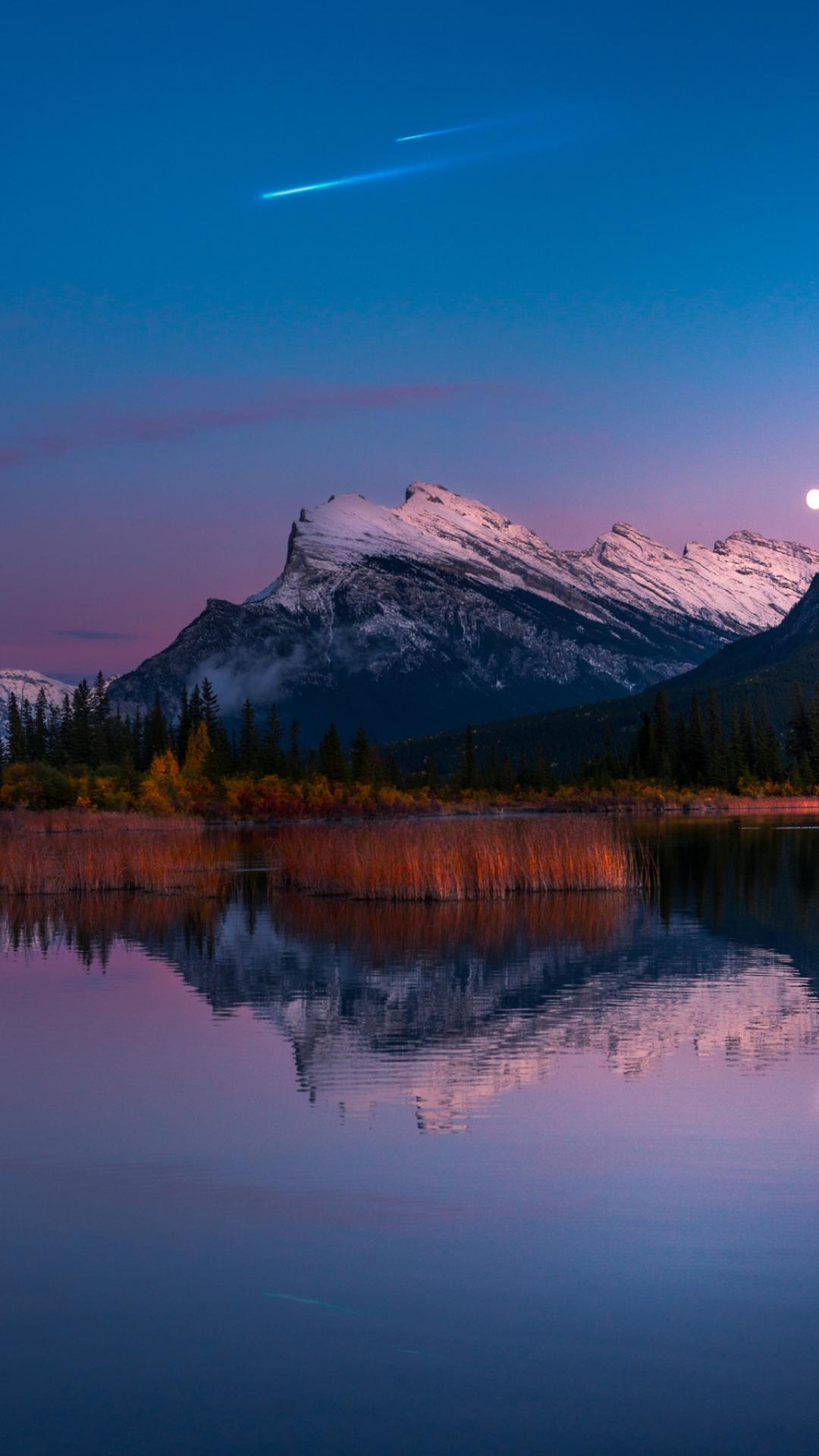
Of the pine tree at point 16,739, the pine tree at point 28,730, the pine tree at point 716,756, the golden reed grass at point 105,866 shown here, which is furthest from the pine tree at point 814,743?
the golden reed grass at point 105,866

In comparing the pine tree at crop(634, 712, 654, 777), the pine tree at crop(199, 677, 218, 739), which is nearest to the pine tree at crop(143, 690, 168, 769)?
the pine tree at crop(199, 677, 218, 739)

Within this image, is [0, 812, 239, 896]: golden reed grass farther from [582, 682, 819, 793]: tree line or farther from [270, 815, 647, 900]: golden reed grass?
[582, 682, 819, 793]: tree line

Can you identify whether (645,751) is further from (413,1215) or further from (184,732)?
(413,1215)

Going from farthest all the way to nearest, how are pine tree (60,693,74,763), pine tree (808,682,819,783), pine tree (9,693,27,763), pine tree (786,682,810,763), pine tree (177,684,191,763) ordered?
pine tree (786,682,810,763), pine tree (808,682,819,783), pine tree (177,684,191,763), pine tree (9,693,27,763), pine tree (60,693,74,763)

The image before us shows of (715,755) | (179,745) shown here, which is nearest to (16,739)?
(179,745)

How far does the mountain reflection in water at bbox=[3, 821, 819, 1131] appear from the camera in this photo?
18.3 metres

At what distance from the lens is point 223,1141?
1456 cm

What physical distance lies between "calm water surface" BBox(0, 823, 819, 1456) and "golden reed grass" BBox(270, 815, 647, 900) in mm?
16105

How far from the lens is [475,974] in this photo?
86.0ft

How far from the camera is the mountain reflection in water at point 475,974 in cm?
1830

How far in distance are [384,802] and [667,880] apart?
8904 cm

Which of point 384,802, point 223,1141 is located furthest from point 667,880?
point 384,802

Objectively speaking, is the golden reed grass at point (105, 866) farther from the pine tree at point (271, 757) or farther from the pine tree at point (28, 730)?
the pine tree at point (28, 730)

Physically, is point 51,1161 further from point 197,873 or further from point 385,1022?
point 197,873
